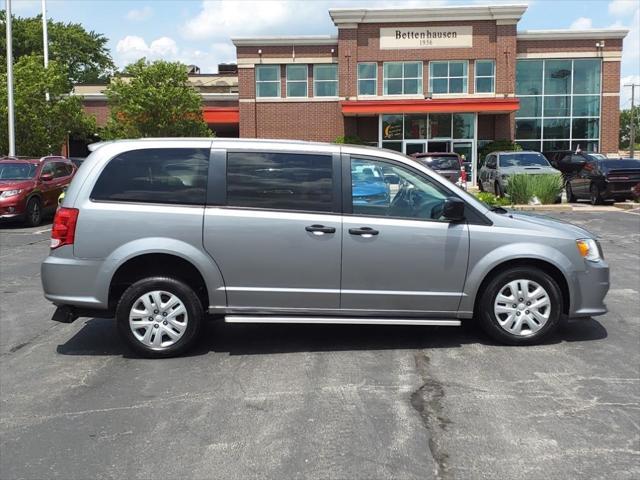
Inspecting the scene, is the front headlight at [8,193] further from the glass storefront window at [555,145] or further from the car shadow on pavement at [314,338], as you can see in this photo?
the glass storefront window at [555,145]

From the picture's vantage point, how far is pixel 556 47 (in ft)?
127

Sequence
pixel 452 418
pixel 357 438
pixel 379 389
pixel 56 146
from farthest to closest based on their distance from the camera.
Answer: pixel 56 146
pixel 379 389
pixel 452 418
pixel 357 438

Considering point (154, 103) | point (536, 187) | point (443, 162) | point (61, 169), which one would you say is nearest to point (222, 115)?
point (154, 103)

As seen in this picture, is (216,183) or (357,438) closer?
(357,438)

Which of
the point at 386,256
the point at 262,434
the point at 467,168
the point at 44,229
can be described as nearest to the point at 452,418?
the point at 262,434

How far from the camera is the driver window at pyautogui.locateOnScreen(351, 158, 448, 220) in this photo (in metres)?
5.95

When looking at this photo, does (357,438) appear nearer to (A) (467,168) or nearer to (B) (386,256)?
(B) (386,256)

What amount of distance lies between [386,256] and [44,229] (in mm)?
13616

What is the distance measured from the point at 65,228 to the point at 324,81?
35.0m

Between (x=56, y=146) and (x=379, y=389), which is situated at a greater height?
(x=56, y=146)

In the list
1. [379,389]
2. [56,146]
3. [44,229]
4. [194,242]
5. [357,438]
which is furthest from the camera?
[56,146]

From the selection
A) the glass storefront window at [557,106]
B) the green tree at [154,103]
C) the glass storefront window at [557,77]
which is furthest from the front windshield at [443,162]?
the glass storefront window at [557,77]

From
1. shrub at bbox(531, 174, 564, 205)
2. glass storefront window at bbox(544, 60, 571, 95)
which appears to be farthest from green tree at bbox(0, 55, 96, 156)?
glass storefront window at bbox(544, 60, 571, 95)

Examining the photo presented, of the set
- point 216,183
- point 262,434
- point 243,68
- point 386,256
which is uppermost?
point 243,68
